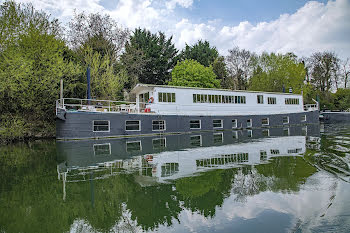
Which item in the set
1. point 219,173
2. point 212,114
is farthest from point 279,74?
point 219,173

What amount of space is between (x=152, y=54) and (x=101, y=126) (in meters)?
25.1

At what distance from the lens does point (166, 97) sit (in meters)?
22.3

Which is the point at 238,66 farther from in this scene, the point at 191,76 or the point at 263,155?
the point at 263,155

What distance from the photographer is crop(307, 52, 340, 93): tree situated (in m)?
50.2

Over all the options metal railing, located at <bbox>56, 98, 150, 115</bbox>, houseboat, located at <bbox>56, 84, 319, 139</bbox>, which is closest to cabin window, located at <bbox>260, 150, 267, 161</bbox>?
metal railing, located at <bbox>56, 98, 150, 115</bbox>

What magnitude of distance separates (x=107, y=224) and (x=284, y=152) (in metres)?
10.1

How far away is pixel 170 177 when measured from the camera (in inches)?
314

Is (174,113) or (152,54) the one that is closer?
(174,113)

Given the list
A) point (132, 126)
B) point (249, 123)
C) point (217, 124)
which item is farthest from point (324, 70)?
point (132, 126)

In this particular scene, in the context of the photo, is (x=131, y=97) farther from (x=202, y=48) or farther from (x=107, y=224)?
(x=107, y=224)

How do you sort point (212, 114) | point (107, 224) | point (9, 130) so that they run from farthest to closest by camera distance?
point (212, 114), point (9, 130), point (107, 224)

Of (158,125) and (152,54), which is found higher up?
(152,54)

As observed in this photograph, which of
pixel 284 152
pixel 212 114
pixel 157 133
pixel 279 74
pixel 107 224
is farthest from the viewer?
pixel 279 74

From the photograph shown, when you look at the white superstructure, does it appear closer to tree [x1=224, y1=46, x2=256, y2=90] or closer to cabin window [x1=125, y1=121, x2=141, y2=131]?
cabin window [x1=125, y1=121, x2=141, y2=131]
